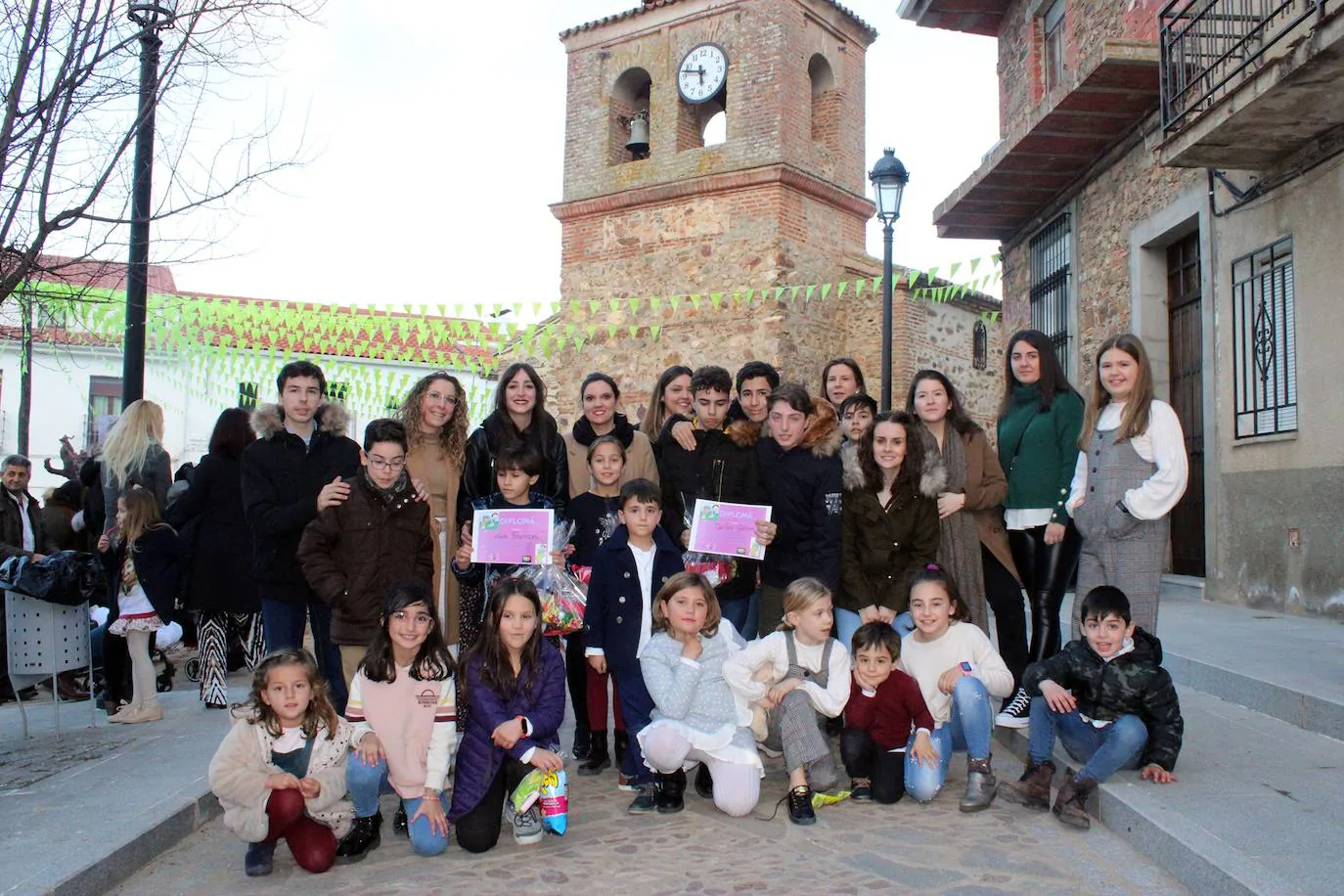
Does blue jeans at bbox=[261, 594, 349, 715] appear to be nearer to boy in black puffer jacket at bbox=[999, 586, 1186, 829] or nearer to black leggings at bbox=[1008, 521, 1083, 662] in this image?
boy in black puffer jacket at bbox=[999, 586, 1186, 829]

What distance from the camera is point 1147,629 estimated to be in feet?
15.7

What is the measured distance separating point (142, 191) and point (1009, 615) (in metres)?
5.44

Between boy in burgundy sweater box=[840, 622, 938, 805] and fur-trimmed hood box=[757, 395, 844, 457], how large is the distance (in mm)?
1053

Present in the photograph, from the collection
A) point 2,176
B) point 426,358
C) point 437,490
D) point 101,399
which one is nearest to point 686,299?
point 426,358

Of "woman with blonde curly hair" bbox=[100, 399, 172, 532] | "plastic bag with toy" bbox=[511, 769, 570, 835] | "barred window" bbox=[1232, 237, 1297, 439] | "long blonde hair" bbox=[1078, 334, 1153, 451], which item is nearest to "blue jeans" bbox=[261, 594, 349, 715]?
"plastic bag with toy" bbox=[511, 769, 570, 835]

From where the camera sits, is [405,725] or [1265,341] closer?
[405,725]

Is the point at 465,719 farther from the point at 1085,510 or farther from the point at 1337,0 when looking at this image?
the point at 1337,0

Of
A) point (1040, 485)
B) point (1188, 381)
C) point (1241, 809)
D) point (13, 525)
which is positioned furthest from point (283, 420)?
point (1188, 381)

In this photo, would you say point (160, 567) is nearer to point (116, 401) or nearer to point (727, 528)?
point (727, 528)

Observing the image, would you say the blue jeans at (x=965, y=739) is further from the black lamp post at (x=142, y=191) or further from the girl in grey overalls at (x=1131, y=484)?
the black lamp post at (x=142, y=191)

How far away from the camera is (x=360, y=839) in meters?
3.93

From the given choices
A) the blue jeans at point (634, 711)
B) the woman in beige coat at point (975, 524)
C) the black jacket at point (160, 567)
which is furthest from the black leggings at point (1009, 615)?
the black jacket at point (160, 567)

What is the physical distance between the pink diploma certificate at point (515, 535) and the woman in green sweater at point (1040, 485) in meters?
2.31

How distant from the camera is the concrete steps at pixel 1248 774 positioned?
131 inches
